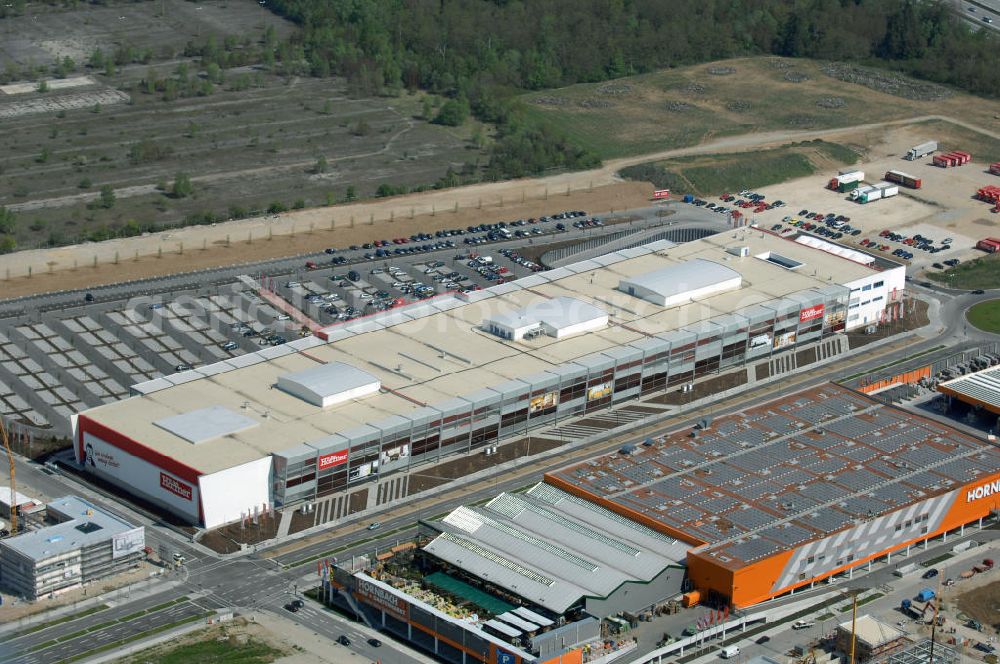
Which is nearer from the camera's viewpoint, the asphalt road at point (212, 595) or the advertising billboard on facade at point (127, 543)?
the asphalt road at point (212, 595)

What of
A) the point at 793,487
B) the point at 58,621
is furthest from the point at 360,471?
the point at 793,487

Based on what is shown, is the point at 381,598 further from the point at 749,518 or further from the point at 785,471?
the point at 785,471

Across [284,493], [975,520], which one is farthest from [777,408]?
[284,493]

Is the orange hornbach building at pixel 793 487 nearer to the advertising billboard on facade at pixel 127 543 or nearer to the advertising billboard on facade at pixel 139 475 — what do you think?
the advertising billboard on facade at pixel 139 475

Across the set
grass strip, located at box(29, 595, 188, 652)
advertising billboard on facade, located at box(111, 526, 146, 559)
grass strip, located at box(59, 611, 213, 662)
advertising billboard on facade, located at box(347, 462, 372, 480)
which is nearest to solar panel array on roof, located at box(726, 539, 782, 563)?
advertising billboard on facade, located at box(347, 462, 372, 480)

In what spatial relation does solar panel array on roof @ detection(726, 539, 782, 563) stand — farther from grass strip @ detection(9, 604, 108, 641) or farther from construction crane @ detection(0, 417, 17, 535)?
construction crane @ detection(0, 417, 17, 535)

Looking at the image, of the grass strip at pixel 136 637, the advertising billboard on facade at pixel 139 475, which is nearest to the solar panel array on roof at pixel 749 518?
the grass strip at pixel 136 637

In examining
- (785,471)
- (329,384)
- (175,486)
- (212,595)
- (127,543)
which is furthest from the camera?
(329,384)
